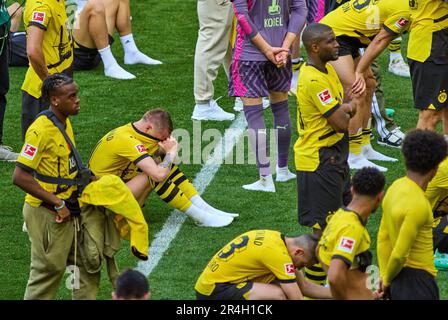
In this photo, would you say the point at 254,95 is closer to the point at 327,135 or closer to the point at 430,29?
the point at 430,29

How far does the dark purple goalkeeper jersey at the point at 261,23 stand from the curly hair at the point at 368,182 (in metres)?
2.99

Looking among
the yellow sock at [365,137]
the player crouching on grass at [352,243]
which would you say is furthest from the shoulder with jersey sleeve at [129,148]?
the yellow sock at [365,137]

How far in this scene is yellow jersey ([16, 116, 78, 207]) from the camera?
22.8 feet

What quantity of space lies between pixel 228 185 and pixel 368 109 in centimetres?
153

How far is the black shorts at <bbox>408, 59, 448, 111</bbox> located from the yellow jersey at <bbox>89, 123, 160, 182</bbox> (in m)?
Answer: 2.25

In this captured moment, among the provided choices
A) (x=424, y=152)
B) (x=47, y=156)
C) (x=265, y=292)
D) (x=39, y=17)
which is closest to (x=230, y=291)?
(x=265, y=292)

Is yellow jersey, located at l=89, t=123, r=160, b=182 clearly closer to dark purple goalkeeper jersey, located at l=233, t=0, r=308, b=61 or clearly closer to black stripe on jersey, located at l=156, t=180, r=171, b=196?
black stripe on jersey, located at l=156, t=180, r=171, b=196

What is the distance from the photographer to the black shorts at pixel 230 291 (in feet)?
22.7

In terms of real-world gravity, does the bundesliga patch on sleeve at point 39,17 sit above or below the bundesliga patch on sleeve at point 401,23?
above

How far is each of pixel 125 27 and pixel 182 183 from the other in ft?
13.6

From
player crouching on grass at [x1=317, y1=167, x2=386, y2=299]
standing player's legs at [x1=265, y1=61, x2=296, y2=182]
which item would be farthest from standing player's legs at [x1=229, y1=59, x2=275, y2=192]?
player crouching on grass at [x1=317, y1=167, x2=386, y2=299]

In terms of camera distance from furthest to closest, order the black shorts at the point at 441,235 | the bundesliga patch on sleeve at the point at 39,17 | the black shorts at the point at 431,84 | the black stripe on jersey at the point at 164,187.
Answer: the bundesliga patch on sleeve at the point at 39,17
the black shorts at the point at 431,84
the black stripe on jersey at the point at 164,187
the black shorts at the point at 441,235

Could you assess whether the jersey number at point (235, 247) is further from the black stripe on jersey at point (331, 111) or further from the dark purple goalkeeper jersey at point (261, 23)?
the dark purple goalkeeper jersey at point (261, 23)

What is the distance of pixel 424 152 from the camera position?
6.29m
